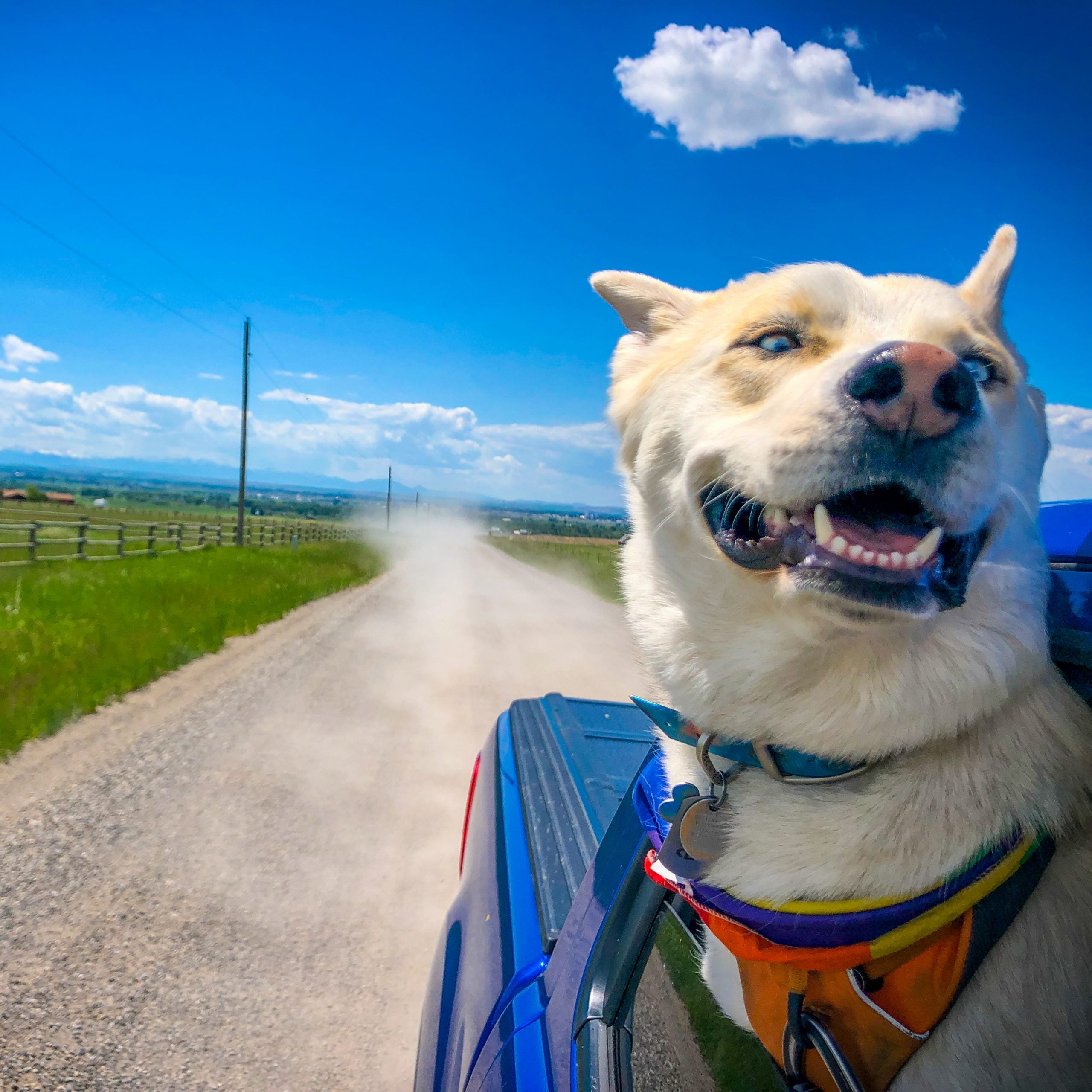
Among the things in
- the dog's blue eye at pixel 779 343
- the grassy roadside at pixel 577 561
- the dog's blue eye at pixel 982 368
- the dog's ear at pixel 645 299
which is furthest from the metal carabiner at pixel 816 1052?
the grassy roadside at pixel 577 561

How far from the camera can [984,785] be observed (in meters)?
1.35

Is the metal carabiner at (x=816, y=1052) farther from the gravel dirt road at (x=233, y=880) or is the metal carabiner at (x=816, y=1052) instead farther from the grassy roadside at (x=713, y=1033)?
the gravel dirt road at (x=233, y=880)

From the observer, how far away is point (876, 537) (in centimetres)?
157

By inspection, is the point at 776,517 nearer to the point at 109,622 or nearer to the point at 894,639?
the point at 894,639

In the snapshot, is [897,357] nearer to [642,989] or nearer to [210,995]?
[642,989]

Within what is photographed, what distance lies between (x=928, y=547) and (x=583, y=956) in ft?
3.79

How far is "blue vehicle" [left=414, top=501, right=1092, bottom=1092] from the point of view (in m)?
1.41

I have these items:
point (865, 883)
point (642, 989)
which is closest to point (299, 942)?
point (642, 989)

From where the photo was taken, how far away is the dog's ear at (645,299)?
2.70 metres

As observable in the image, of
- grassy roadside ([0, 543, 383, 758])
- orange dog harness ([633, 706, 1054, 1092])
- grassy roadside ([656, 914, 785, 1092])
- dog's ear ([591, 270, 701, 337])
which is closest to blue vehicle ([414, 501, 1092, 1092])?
grassy roadside ([656, 914, 785, 1092])

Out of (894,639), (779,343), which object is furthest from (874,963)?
(779,343)

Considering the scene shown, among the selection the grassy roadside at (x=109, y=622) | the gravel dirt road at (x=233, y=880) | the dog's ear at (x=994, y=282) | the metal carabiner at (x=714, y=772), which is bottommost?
the gravel dirt road at (x=233, y=880)

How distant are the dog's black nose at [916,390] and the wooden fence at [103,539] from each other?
17.5 meters

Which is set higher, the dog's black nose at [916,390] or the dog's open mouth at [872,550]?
the dog's black nose at [916,390]
